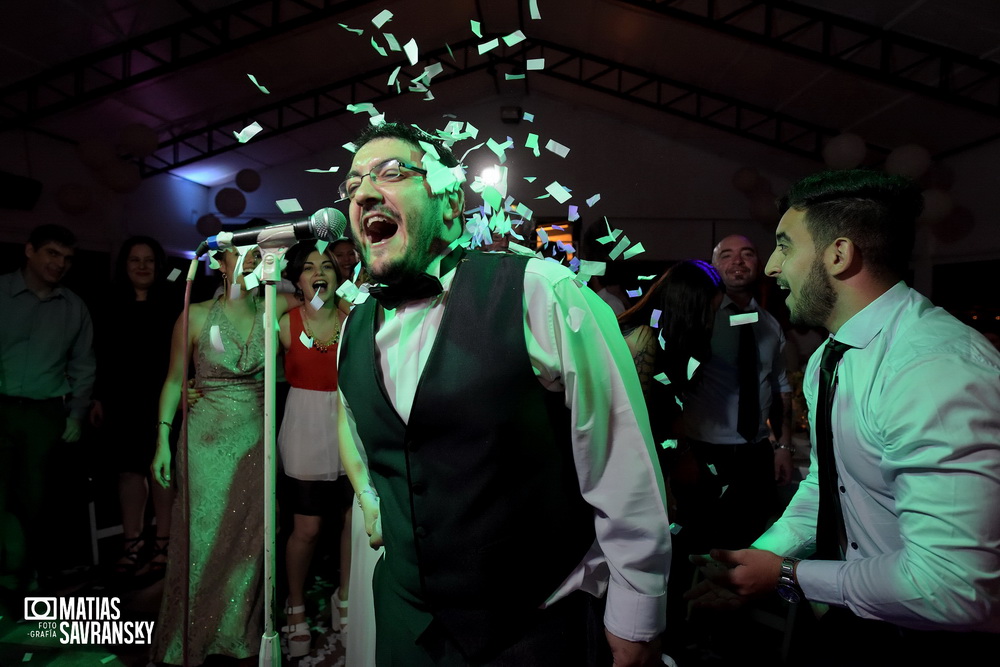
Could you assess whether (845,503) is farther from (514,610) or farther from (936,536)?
(514,610)

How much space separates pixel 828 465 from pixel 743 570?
329 millimetres

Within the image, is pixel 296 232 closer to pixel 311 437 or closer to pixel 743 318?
pixel 311 437

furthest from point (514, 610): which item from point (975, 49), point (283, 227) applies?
point (975, 49)

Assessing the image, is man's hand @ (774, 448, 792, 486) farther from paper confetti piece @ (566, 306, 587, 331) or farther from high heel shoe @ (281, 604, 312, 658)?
high heel shoe @ (281, 604, 312, 658)

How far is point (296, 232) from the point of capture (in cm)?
141

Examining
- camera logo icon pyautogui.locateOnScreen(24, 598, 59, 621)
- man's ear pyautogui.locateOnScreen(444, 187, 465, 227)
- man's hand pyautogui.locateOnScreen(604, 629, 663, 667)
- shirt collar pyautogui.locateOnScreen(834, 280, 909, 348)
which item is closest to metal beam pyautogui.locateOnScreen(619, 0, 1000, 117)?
man's ear pyautogui.locateOnScreen(444, 187, 465, 227)

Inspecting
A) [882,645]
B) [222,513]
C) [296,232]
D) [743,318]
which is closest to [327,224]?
[296,232]

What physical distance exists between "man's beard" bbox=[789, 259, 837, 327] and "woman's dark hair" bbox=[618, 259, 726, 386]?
1.14m

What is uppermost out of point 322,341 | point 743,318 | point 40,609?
point 743,318

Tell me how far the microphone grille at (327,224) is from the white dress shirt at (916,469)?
1.23 metres

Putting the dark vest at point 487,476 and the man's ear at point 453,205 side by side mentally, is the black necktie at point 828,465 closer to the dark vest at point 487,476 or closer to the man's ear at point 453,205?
the dark vest at point 487,476

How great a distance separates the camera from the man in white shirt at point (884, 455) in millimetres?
1035

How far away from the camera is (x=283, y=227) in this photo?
55.6 inches

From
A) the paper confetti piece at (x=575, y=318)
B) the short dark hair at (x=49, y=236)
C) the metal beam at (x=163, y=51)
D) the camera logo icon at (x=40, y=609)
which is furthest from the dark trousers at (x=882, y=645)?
the metal beam at (x=163, y=51)
